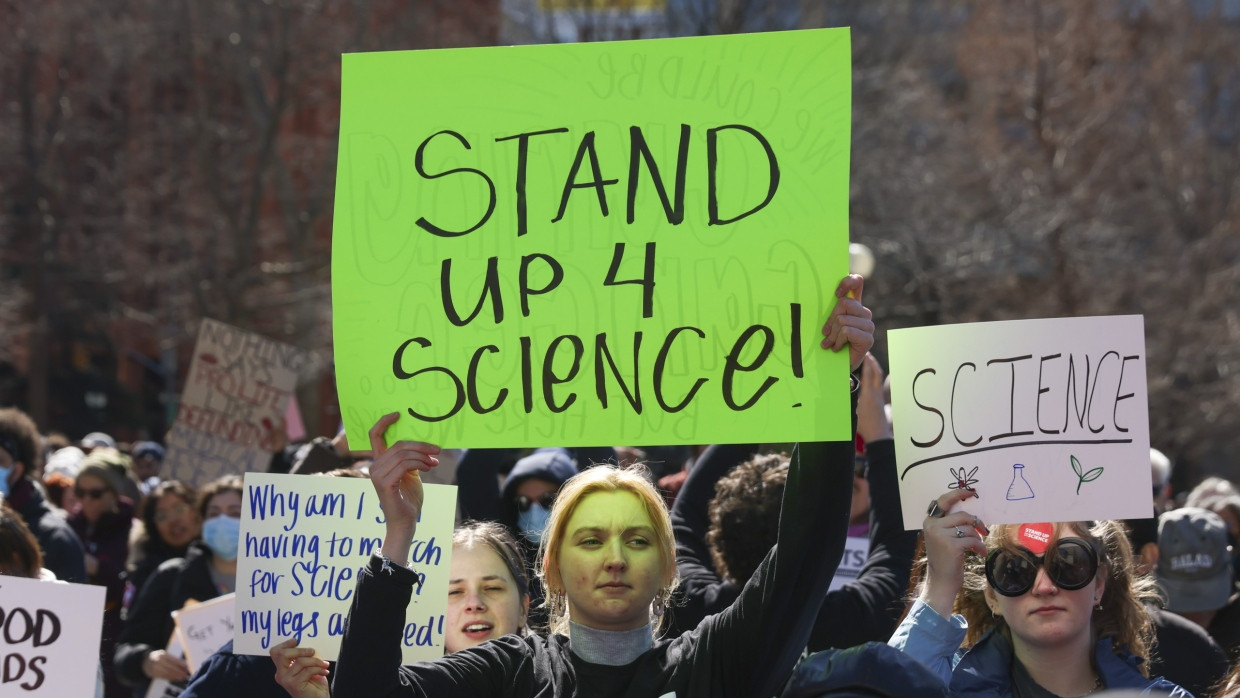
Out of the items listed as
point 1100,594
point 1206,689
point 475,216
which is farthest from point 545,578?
point 1206,689

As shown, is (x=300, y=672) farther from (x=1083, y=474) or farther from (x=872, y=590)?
(x=1083, y=474)

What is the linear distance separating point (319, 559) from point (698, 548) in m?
1.09

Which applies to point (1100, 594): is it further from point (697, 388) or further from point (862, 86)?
point (862, 86)

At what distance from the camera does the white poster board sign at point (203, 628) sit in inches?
196

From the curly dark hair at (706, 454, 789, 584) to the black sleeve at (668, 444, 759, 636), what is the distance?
62 mm

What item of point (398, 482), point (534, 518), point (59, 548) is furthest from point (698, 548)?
point (59, 548)

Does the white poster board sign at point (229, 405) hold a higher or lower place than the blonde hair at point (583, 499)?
higher

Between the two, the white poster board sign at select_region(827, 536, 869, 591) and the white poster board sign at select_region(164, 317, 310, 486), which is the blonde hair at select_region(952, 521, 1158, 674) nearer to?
the white poster board sign at select_region(827, 536, 869, 591)

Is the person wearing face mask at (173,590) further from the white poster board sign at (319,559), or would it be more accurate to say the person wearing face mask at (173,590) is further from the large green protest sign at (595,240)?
the large green protest sign at (595,240)

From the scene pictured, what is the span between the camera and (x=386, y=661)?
9.22 feet

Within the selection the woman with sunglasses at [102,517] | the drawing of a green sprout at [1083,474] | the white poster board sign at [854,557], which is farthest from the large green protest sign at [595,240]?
the woman with sunglasses at [102,517]

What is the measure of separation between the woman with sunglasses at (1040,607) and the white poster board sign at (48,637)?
1.94 meters

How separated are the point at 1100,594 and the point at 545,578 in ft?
3.93

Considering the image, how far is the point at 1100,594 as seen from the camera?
3328 millimetres
